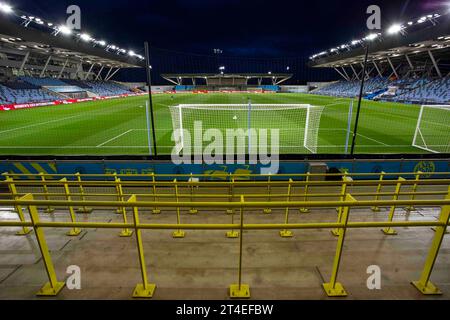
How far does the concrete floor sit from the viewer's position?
133 inches

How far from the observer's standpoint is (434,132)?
58.6 ft

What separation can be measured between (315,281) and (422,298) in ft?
4.47

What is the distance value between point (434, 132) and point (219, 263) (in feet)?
70.2

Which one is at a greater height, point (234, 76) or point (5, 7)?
point (5, 7)

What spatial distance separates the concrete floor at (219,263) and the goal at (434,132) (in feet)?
38.7

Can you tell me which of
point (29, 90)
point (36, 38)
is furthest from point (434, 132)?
point (29, 90)

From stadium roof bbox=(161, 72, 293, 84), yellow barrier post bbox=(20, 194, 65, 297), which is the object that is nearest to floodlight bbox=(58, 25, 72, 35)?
stadium roof bbox=(161, 72, 293, 84)

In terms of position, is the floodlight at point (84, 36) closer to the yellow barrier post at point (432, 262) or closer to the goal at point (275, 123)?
the goal at point (275, 123)

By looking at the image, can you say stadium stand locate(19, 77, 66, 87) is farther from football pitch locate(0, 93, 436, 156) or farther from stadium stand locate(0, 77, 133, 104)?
football pitch locate(0, 93, 436, 156)

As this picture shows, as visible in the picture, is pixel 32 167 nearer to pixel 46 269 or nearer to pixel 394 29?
pixel 46 269

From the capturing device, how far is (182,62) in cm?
12069

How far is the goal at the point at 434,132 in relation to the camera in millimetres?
13798

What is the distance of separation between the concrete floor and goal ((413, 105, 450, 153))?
1179 centimetres

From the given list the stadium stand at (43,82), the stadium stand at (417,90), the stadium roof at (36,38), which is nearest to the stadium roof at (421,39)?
the stadium stand at (417,90)
